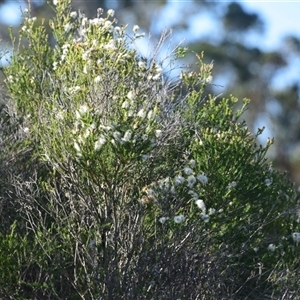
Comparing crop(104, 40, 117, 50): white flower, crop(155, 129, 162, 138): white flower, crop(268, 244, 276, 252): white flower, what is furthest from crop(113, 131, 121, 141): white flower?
crop(268, 244, 276, 252): white flower

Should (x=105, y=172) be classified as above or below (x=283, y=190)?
below

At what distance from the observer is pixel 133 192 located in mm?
7645

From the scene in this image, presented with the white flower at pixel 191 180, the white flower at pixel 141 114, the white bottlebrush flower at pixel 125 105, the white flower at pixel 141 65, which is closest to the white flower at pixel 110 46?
the white flower at pixel 141 65

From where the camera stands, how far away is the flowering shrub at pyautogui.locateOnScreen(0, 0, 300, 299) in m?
7.39

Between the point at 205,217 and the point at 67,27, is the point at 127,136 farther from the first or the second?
the point at 67,27

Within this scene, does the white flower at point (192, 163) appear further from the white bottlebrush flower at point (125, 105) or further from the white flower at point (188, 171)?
the white bottlebrush flower at point (125, 105)

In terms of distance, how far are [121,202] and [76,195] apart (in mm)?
A: 381

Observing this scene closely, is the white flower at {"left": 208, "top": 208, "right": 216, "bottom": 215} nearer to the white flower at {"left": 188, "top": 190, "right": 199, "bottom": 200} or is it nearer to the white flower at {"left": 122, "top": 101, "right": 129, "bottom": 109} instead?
the white flower at {"left": 188, "top": 190, "right": 199, "bottom": 200}

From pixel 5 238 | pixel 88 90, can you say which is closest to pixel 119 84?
pixel 88 90

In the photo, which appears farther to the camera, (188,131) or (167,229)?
(188,131)

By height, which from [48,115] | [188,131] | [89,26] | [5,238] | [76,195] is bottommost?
[5,238]

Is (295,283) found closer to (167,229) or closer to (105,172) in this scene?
(167,229)

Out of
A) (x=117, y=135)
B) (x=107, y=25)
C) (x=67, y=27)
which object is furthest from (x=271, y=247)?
(x=67, y=27)

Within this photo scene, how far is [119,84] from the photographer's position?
7730mm
